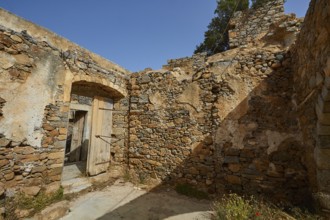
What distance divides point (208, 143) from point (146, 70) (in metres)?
2.88

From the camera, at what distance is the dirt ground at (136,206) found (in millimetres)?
2963

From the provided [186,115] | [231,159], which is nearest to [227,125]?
[231,159]

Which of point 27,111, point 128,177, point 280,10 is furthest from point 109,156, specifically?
point 280,10

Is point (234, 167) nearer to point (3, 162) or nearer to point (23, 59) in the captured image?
point (3, 162)

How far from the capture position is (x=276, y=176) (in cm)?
321

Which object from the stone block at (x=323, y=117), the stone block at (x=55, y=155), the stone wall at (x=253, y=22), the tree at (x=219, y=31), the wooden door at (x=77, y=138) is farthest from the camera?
the tree at (x=219, y=31)

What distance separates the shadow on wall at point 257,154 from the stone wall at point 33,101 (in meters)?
1.55

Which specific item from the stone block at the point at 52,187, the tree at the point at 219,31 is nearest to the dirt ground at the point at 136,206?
the stone block at the point at 52,187

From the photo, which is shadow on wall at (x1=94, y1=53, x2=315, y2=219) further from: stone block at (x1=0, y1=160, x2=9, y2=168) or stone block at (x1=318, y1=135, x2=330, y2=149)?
stone block at (x1=0, y1=160, x2=9, y2=168)

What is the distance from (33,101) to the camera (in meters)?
3.19

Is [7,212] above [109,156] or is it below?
below

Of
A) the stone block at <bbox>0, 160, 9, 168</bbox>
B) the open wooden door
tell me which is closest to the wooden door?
the open wooden door

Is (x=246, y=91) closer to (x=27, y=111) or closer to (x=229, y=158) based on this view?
(x=229, y=158)

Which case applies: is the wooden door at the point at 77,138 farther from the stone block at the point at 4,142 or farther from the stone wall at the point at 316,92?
the stone wall at the point at 316,92
